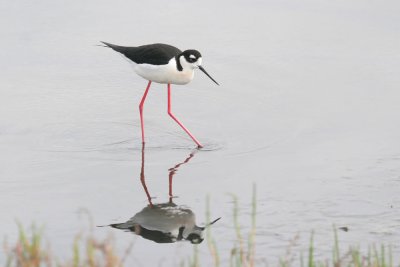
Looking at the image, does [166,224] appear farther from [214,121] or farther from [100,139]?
[214,121]

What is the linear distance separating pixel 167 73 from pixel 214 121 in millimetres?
564

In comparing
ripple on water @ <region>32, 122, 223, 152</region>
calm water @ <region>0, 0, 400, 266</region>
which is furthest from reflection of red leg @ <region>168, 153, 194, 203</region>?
ripple on water @ <region>32, 122, 223, 152</region>

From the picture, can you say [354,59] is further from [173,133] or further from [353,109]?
[173,133]

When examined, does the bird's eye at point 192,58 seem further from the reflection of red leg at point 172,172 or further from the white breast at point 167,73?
the reflection of red leg at point 172,172

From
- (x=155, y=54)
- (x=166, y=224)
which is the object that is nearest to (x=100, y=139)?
(x=155, y=54)

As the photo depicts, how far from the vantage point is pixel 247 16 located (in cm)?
1026

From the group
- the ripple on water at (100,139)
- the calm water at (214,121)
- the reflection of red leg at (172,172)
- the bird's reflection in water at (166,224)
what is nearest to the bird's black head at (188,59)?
the calm water at (214,121)

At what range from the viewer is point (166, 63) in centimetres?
795

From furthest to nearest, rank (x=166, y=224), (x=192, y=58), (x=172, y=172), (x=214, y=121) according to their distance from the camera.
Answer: (x=214, y=121)
(x=192, y=58)
(x=172, y=172)
(x=166, y=224)

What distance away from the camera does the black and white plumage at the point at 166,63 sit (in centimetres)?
788

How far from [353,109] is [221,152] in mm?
1428

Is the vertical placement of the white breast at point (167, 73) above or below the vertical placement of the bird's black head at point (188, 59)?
below

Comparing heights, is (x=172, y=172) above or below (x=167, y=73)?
below

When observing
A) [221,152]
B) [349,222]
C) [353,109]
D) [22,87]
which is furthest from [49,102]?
[349,222]
